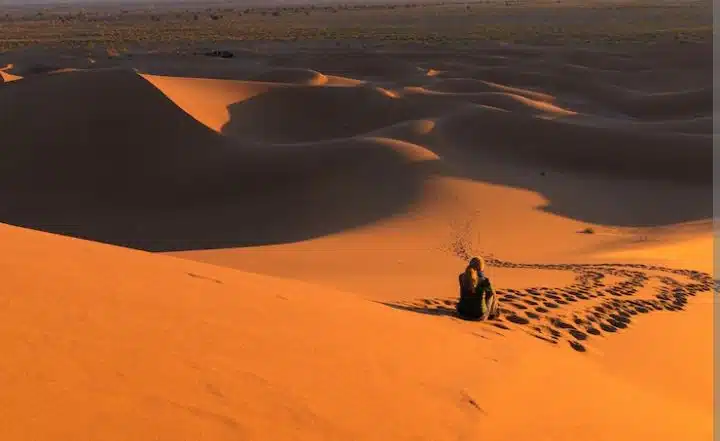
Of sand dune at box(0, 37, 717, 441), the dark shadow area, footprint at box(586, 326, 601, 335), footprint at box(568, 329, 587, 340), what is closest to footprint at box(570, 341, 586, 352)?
sand dune at box(0, 37, 717, 441)

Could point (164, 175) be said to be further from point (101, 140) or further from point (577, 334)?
point (577, 334)

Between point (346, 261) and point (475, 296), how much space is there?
3.59 m

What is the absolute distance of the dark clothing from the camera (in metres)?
6.67

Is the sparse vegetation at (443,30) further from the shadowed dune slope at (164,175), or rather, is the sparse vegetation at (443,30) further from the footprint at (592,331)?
the footprint at (592,331)

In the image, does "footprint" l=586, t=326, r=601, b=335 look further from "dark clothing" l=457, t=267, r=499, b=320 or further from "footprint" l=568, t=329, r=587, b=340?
"dark clothing" l=457, t=267, r=499, b=320

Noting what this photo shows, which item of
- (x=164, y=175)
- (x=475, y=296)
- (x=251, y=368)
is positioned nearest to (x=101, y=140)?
(x=164, y=175)

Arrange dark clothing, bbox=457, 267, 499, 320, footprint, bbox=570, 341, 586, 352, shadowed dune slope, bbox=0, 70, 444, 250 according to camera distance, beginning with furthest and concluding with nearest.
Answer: shadowed dune slope, bbox=0, 70, 444, 250
dark clothing, bbox=457, 267, 499, 320
footprint, bbox=570, 341, 586, 352

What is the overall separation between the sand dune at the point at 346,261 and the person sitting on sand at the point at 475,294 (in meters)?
0.20

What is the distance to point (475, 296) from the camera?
671cm

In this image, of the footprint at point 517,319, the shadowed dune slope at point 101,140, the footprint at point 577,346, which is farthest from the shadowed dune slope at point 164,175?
the footprint at point 577,346

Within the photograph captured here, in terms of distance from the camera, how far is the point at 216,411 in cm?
326

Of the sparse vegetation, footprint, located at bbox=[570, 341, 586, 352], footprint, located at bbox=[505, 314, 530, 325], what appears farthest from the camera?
the sparse vegetation

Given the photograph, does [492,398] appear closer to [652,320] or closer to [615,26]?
[652,320]

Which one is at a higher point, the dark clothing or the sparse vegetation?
the sparse vegetation
